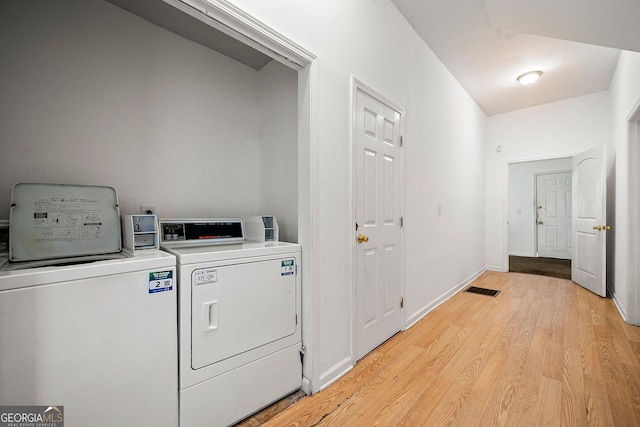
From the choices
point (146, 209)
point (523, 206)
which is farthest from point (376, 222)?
point (523, 206)

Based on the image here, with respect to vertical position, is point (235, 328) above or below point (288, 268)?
below

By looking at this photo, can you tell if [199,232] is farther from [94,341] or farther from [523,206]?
[523,206]

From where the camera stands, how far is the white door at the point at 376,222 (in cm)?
212

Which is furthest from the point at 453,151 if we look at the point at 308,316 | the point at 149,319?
the point at 149,319

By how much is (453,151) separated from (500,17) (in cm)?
167

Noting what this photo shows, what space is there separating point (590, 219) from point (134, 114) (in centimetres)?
558

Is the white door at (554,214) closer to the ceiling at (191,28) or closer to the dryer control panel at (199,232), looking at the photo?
the ceiling at (191,28)

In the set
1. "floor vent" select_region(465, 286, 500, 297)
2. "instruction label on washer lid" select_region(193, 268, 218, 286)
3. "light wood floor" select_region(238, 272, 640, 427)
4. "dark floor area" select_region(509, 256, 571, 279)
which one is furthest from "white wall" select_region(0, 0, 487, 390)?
"dark floor area" select_region(509, 256, 571, 279)

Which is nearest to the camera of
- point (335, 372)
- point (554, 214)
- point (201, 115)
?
point (335, 372)

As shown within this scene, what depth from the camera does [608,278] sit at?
13.1ft

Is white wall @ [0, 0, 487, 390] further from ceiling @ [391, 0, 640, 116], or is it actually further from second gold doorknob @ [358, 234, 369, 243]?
ceiling @ [391, 0, 640, 116]

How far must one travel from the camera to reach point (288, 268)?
5.59ft

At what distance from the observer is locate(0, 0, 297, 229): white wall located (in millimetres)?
1537

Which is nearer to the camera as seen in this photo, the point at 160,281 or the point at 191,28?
the point at 160,281
